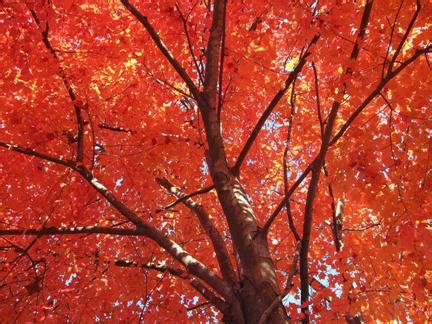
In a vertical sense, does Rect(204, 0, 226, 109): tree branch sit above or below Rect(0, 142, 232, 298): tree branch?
A: above

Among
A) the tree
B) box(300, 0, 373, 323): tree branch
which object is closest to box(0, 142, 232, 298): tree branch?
→ the tree

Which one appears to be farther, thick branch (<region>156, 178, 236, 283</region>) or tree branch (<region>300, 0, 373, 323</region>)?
thick branch (<region>156, 178, 236, 283</region>)

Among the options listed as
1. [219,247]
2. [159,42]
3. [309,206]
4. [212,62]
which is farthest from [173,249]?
[159,42]

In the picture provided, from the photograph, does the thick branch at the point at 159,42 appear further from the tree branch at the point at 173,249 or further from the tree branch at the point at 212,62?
the tree branch at the point at 173,249

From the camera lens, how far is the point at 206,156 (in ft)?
17.0

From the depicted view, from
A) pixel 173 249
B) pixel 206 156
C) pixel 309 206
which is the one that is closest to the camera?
pixel 309 206

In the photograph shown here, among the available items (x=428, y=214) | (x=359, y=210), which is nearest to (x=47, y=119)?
(x=428, y=214)

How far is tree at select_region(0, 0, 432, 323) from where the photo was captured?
3.79 m

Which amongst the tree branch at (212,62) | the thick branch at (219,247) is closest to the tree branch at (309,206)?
the thick branch at (219,247)

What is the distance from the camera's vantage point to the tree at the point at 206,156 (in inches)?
149

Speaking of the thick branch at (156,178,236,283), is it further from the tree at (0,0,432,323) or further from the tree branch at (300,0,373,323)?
the tree branch at (300,0,373,323)

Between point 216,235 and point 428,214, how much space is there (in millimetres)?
2396

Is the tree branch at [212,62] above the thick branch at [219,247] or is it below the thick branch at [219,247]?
above

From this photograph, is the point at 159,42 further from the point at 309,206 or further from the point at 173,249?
the point at 309,206
